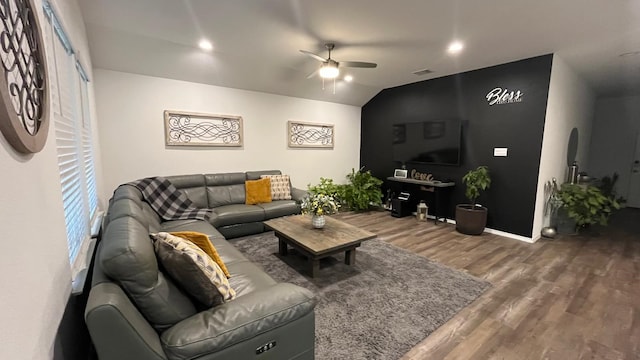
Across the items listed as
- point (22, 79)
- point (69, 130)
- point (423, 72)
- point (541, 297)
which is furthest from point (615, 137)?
point (69, 130)

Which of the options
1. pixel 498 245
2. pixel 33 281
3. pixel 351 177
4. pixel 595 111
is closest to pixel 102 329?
pixel 33 281

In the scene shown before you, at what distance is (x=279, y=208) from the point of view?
4.15 metres

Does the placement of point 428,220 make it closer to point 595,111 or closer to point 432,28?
point 432,28

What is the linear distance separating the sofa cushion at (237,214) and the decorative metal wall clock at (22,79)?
2.79 meters

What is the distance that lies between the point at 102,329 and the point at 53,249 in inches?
15.1

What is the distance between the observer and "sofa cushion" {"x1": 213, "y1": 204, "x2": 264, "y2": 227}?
12.0ft

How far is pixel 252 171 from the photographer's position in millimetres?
4906

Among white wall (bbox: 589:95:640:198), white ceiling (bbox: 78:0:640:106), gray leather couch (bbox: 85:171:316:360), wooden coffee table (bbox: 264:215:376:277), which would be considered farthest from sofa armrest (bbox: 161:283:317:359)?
white wall (bbox: 589:95:640:198)

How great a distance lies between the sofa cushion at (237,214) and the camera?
3672mm

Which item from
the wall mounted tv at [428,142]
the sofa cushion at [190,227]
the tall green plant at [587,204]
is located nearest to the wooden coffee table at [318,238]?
the sofa cushion at [190,227]

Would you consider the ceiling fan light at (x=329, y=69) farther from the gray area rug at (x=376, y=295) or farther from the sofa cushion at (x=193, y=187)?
the sofa cushion at (x=193, y=187)

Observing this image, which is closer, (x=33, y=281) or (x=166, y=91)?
(x=33, y=281)

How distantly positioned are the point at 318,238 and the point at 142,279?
1.82 metres

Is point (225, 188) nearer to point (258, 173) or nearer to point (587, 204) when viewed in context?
point (258, 173)
